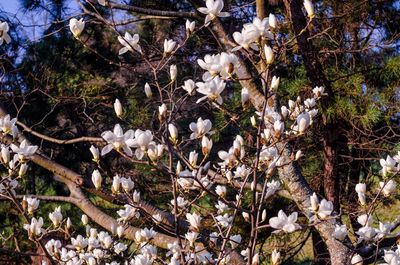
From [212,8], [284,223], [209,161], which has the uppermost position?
[212,8]

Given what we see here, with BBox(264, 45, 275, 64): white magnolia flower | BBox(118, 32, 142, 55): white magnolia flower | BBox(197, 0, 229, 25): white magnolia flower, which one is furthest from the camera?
BBox(118, 32, 142, 55): white magnolia flower

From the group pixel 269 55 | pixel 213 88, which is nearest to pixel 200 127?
pixel 213 88

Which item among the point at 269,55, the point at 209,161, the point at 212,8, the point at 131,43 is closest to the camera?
the point at 269,55

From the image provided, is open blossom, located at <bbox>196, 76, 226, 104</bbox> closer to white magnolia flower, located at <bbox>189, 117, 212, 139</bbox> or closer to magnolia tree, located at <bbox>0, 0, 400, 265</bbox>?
magnolia tree, located at <bbox>0, 0, 400, 265</bbox>

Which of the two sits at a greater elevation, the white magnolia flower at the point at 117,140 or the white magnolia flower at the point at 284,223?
the white magnolia flower at the point at 117,140

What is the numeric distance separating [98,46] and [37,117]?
2.24ft

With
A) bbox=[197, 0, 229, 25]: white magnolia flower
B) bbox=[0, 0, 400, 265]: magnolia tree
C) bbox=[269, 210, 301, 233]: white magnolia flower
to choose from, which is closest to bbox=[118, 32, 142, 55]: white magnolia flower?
bbox=[0, 0, 400, 265]: magnolia tree

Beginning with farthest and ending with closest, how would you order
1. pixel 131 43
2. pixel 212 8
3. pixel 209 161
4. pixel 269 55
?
pixel 209 161
pixel 131 43
pixel 212 8
pixel 269 55

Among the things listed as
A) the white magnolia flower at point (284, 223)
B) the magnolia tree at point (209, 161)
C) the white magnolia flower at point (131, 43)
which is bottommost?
the white magnolia flower at point (284, 223)

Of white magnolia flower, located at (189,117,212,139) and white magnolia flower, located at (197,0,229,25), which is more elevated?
white magnolia flower, located at (197,0,229,25)

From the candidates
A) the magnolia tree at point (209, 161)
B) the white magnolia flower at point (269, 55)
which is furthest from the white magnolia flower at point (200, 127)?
the white magnolia flower at point (269, 55)

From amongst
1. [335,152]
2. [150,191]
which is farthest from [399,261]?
[150,191]

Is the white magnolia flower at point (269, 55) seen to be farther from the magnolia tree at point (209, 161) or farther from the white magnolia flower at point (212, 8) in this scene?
the white magnolia flower at point (212, 8)

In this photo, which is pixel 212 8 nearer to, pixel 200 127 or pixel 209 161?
pixel 200 127
